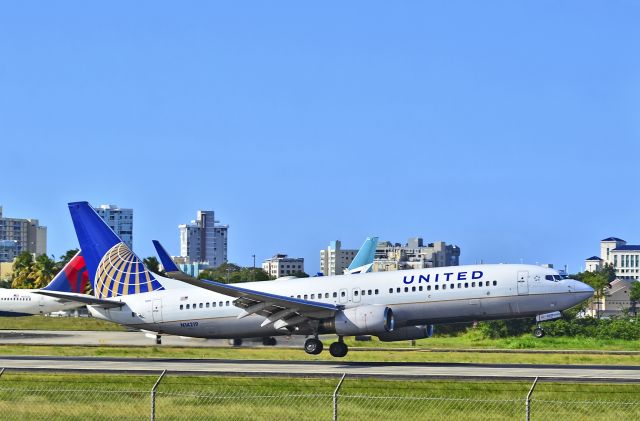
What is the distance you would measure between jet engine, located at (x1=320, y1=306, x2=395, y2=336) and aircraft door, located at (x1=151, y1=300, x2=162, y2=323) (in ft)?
31.9

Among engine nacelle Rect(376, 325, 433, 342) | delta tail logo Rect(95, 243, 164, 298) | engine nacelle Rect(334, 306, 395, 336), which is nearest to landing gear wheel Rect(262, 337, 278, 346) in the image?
delta tail logo Rect(95, 243, 164, 298)

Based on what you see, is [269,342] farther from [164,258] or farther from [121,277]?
[164,258]

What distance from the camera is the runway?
4012 cm

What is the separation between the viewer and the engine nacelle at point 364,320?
5091 cm

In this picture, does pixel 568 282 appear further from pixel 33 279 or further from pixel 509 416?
pixel 33 279

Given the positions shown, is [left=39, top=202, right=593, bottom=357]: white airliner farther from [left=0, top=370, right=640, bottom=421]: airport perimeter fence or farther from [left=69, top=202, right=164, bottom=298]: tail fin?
[left=0, top=370, right=640, bottom=421]: airport perimeter fence

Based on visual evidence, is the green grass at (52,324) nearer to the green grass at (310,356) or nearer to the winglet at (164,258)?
the green grass at (310,356)

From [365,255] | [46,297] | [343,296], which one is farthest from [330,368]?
[365,255]

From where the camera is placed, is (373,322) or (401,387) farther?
(373,322)

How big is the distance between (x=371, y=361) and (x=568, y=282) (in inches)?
387

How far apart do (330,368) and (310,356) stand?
388 inches

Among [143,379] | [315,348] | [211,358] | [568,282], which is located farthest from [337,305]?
[143,379]

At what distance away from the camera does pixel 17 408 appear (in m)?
31.3

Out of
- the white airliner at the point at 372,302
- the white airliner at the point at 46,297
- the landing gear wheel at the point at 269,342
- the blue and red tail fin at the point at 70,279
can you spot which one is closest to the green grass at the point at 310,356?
the white airliner at the point at 372,302
